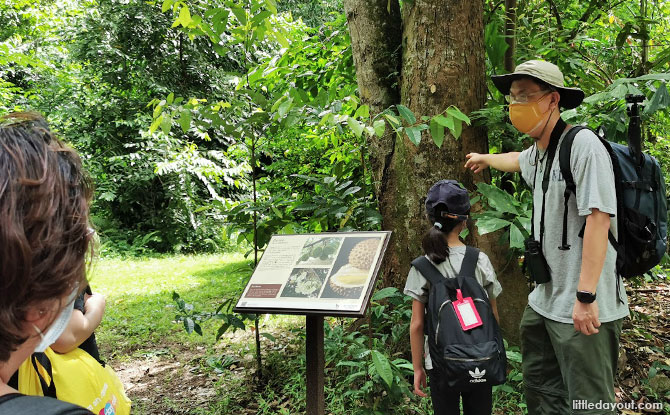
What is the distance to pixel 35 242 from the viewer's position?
0.68m

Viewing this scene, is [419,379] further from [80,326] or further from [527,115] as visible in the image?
[80,326]

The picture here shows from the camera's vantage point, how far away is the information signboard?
213 centimetres

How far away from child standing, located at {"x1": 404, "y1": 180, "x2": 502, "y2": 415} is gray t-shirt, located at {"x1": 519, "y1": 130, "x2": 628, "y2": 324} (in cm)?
25

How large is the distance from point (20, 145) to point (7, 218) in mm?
129

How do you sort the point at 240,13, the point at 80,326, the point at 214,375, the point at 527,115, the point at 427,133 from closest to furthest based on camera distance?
the point at 80,326 → the point at 527,115 → the point at 240,13 → the point at 427,133 → the point at 214,375

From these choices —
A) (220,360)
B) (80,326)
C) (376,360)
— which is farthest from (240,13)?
(220,360)

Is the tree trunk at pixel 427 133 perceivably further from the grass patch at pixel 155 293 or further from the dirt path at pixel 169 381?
the dirt path at pixel 169 381

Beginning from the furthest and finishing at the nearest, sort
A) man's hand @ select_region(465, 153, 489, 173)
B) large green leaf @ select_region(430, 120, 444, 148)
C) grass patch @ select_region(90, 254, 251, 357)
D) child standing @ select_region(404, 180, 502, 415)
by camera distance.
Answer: grass patch @ select_region(90, 254, 251, 357), man's hand @ select_region(465, 153, 489, 173), large green leaf @ select_region(430, 120, 444, 148), child standing @ select_region(404, 180, 502, 415)

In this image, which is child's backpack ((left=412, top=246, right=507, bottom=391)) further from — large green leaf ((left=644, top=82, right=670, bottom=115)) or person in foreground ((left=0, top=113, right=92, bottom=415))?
person in foreground ((left=0, top=113, right=92, bottom=415))

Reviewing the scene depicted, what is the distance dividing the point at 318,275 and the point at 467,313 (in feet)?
2.30

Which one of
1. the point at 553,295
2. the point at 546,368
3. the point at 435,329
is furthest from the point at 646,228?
the point at 435,329

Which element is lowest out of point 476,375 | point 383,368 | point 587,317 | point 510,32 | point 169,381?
point 169,381

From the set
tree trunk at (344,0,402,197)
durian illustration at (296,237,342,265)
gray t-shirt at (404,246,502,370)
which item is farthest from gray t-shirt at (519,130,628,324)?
tree trunk at (344,0,402,197)

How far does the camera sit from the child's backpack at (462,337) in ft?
6.45
